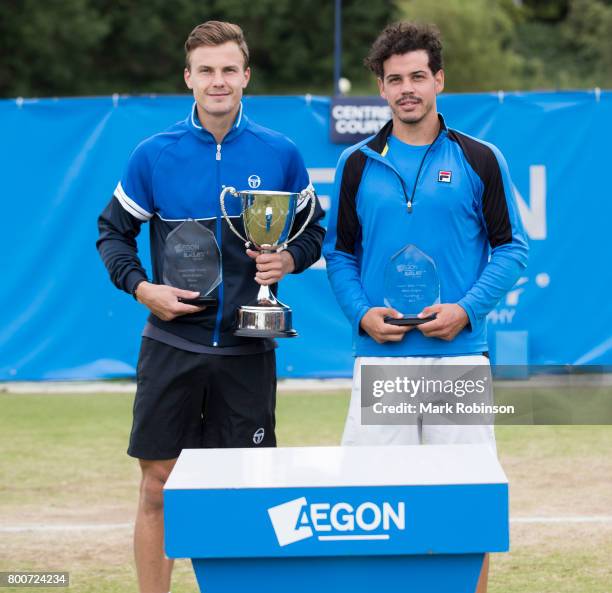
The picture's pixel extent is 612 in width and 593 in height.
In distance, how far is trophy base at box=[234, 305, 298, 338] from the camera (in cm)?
405

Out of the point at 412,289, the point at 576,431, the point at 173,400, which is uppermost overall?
the point at 412,289

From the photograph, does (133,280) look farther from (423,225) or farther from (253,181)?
(423,225)

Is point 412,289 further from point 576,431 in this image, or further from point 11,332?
point 11,332

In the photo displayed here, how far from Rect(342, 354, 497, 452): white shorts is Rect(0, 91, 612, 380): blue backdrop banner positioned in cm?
495

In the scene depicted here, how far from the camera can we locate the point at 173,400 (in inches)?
165

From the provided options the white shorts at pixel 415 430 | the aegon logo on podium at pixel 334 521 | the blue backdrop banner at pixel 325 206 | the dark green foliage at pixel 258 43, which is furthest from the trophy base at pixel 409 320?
the dark green foliage at pixel 258 43

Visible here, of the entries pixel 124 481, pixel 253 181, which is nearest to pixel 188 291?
pixel 253 181

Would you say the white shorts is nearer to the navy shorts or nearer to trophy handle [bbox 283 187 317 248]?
the navy shorts

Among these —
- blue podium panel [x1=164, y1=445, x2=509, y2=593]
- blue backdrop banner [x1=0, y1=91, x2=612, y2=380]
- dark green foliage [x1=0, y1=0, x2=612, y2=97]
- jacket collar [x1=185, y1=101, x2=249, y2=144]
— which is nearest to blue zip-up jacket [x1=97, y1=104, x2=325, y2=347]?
jacket collar [x1=185, y1=101, x2=249, y2=144]

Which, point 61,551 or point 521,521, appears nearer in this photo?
point 61,551

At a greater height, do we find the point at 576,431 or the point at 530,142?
the point at 530,142

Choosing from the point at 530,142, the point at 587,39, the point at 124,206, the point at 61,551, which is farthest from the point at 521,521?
the point at 587,39

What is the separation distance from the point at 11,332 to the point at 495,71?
46436mm

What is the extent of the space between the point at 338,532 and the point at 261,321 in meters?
1.61
